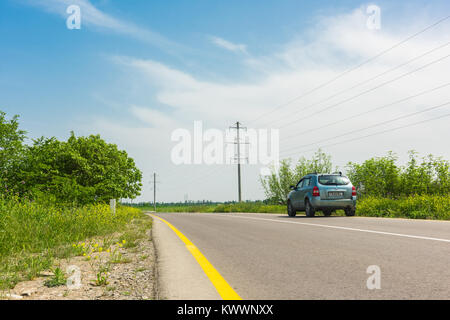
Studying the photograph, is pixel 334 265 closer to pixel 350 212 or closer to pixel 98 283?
pixel 98 283

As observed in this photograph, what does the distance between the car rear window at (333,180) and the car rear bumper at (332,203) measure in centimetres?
71

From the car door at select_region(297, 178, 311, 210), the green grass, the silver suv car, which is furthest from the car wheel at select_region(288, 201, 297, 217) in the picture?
the green grass

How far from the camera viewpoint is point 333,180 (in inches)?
589

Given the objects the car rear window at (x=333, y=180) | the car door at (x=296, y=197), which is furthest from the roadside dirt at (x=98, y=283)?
the car door at (x=296, y=197)

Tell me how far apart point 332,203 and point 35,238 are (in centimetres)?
1114

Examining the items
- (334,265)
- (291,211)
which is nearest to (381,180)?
(291,211)

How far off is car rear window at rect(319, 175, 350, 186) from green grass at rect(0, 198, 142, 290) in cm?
860

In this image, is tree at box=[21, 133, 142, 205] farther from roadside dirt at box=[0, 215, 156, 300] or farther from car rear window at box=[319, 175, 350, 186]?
roadside dirt at box=[0, 215, 156, 300]

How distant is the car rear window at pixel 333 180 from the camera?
14.9 meters

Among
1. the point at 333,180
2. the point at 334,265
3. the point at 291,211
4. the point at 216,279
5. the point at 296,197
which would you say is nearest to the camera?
the point at 216,279

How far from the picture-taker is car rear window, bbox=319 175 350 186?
14.9 metres

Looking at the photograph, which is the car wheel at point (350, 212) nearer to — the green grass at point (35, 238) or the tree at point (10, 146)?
the green grass at point (35, 238)

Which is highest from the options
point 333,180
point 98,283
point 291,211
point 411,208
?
point 333,180
